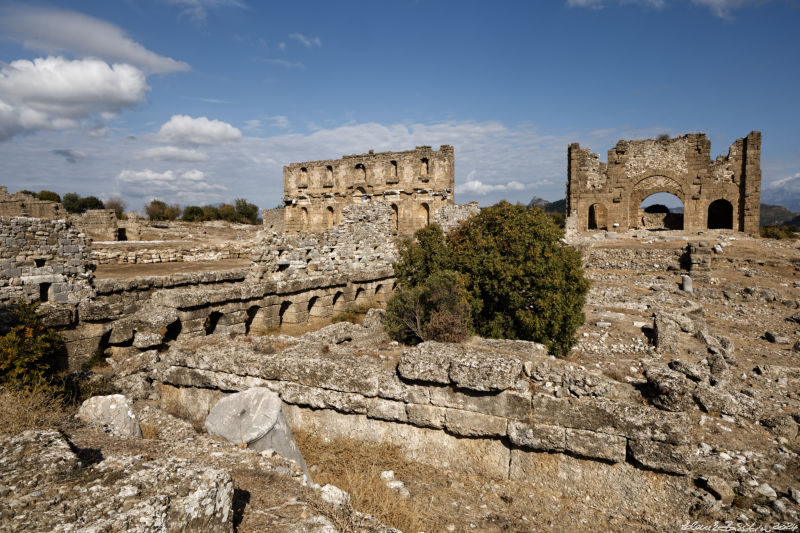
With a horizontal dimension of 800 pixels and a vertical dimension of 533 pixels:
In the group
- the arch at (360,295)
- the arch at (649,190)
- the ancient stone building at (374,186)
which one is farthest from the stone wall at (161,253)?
the arch at (649,190)

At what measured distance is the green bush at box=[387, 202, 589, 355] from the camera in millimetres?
8914

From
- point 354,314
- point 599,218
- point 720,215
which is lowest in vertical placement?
point 354,314

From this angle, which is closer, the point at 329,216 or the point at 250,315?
the point at 250,315

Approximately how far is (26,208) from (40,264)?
14743 millimetres

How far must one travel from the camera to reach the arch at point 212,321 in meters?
8.35

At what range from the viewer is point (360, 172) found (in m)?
38.6

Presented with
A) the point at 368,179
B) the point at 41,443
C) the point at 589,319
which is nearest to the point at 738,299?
the point at 589,319

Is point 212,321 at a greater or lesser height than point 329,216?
lesser

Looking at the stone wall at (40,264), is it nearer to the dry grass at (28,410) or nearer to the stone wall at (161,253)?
the dry grass at (28,410)

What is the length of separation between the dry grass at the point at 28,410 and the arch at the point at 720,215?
36.5m

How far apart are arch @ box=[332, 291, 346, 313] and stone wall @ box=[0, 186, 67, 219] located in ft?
47.4

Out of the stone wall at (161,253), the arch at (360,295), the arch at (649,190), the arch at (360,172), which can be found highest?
the arch at (360,172)

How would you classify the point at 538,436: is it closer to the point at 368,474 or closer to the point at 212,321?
the point at 368,474

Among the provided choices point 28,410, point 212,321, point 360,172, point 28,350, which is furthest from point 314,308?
point 360,172
